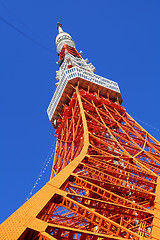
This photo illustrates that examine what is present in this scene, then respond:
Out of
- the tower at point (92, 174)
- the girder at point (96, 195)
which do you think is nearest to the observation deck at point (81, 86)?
the tower at point (92, 174)

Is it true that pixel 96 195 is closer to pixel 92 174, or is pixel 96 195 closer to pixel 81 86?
pixel 92 174

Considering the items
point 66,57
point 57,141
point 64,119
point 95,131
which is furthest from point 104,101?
point 66,57

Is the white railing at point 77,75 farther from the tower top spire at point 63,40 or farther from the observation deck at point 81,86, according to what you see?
the tower top spire at point 63,40

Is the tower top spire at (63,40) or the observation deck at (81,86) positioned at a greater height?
the tower top spire at (63,40)

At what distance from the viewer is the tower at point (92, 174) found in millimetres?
5910

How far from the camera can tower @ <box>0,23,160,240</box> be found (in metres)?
5.91

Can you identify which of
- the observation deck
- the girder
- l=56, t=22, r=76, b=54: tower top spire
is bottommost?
the girder

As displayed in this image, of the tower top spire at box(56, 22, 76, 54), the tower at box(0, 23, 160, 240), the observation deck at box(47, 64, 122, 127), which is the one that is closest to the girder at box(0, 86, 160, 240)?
the tower at box(0, 23, 160, 240)

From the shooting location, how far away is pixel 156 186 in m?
10.6

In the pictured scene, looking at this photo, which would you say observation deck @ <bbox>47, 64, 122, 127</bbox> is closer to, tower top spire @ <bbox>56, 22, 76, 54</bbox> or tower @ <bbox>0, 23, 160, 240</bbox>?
tower @ <bbox>0, 23, 160, 240</bbox>

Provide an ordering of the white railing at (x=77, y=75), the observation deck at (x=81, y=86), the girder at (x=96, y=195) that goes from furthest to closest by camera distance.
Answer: the white railing at (x=77, y=75), the observation deck at (x=81, y=86), the girder at (x=96, y=195)

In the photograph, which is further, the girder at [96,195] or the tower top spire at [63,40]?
the tower top spire at [63,40]

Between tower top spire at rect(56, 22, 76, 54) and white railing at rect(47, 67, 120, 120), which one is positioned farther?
tower top spire at rect(56, 22, 76, 54)

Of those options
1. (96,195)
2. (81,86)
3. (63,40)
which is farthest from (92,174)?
(63,40)
